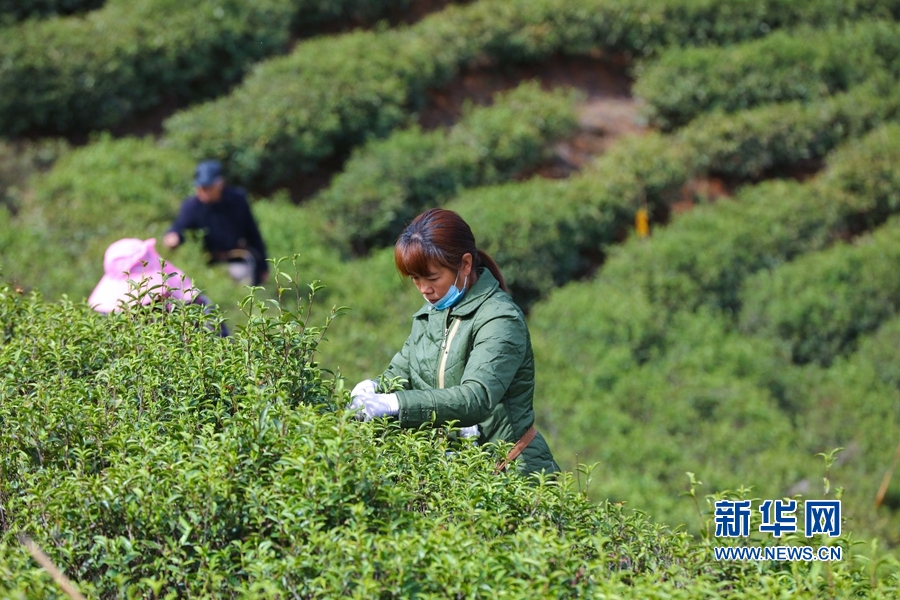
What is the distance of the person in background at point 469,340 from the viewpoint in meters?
2.76

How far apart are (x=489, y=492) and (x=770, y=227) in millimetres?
6550

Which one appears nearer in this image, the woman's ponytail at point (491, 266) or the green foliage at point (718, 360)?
the woman's ponytail at point (491, 266)

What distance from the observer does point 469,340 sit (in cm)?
288

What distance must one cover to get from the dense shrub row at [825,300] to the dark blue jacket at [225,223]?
3900mm

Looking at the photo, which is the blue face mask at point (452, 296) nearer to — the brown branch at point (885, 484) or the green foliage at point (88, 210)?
the green foliage at point (88, 210)

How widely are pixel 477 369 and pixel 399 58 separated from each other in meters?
6.97

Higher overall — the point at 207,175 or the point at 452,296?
the point at 452,296

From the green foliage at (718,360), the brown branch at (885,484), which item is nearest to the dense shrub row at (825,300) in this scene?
the green foliage at (718,360)

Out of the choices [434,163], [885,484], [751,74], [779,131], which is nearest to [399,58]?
[434,163]

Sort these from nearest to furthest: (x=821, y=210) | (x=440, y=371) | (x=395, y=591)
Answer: (x=395, y=591), (x=440, y=371), (x=821, y=210)

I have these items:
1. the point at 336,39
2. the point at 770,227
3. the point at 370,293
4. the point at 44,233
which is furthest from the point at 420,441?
the point at 336,39

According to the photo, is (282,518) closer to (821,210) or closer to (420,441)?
(420,441)

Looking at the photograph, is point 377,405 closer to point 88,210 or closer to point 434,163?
point 88,210

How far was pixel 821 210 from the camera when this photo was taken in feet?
28.3
